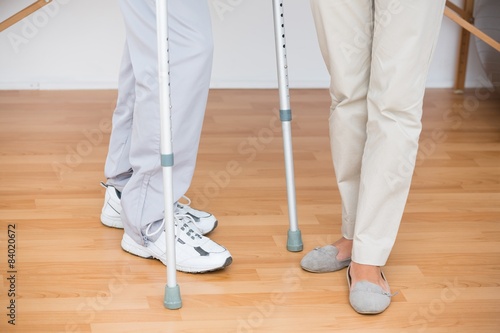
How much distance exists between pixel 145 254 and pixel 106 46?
5.34 feet

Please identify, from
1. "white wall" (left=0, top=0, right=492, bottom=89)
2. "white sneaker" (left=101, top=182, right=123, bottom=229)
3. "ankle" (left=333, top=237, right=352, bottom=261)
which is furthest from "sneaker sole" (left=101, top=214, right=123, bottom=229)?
"white wall" (left=0, top=0, right=492, bottom=89)

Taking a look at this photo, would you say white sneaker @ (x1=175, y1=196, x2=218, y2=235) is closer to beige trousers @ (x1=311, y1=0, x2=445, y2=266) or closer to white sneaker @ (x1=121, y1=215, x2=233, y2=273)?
white sneaker @ (x1=121, y1=215, x2=233, y2=273)

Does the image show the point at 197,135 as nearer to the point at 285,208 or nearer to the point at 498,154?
the point at 285,208

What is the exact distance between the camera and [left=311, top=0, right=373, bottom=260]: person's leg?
1.76m

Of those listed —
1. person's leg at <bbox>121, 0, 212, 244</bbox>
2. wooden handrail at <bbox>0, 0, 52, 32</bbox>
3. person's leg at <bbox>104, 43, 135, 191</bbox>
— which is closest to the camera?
person's leg at <bbox>121, 0, 212, 244</bbox>

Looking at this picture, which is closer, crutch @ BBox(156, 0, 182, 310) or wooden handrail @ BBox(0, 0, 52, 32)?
crutch @ BBox(156, 0, 182, 310)

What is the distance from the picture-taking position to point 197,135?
76.6 inches

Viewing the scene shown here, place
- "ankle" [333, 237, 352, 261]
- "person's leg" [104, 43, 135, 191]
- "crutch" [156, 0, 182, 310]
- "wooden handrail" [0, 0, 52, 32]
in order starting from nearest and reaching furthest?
"crutch" [156, 0, 182, 310] → "ankle" [333, 237, 352, 261] → "person's leg" [104, 43, 135, 191] → "wooden handrail" [0, 0, 52, 32]

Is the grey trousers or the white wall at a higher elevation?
the grey trousers

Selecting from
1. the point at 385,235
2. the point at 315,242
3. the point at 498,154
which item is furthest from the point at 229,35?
the point at 385,235

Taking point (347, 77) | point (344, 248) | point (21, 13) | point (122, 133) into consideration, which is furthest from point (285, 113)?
point (21, 13)

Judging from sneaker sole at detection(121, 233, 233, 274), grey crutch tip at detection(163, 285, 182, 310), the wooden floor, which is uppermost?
grey crutch tip at detection(163, 285, 182, 310)

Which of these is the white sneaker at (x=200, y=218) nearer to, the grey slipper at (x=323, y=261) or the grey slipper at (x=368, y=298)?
the grey slipper at (x=323, y=261)

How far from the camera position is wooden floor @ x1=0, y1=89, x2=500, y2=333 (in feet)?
5.81
